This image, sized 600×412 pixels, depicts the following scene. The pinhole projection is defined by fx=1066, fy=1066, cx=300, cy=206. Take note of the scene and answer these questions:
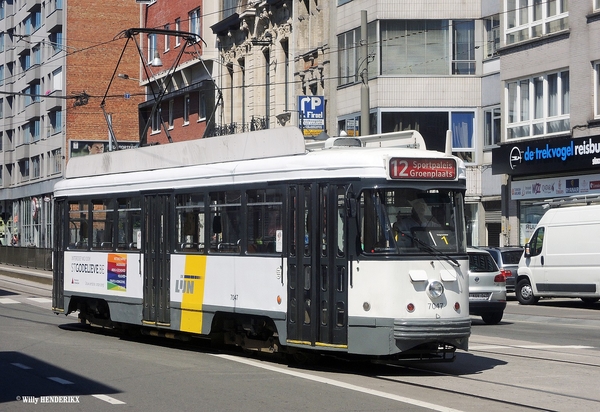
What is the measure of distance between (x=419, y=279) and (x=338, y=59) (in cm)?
2822

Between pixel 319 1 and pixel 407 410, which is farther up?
pixel 319 1

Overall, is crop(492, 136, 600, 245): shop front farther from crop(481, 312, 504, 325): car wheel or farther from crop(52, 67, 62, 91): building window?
crop(52, 67, 62, 91): building window

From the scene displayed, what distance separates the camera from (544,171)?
33406 mm

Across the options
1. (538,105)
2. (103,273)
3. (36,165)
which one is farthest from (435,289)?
(36,165)

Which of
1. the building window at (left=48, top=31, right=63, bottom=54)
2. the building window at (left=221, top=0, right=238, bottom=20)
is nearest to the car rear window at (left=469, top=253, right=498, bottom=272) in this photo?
the building window at (left=221, top=0, right=238, bottom=20)

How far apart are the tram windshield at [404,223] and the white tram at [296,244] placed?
14 millimetres

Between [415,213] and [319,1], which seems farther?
[319,1]

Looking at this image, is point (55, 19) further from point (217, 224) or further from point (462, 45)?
point (217, 224)

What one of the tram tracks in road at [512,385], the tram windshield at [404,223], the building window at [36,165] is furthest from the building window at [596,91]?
the building window at [36,165]

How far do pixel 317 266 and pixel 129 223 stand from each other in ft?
16.3

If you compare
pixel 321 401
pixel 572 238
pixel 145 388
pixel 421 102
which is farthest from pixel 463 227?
pixel 421 102

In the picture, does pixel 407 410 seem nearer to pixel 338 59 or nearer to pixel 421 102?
pixel 421 102

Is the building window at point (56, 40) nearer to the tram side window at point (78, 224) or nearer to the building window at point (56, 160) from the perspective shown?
the building window at point (56, 160)

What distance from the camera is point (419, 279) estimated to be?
40.9 ft
